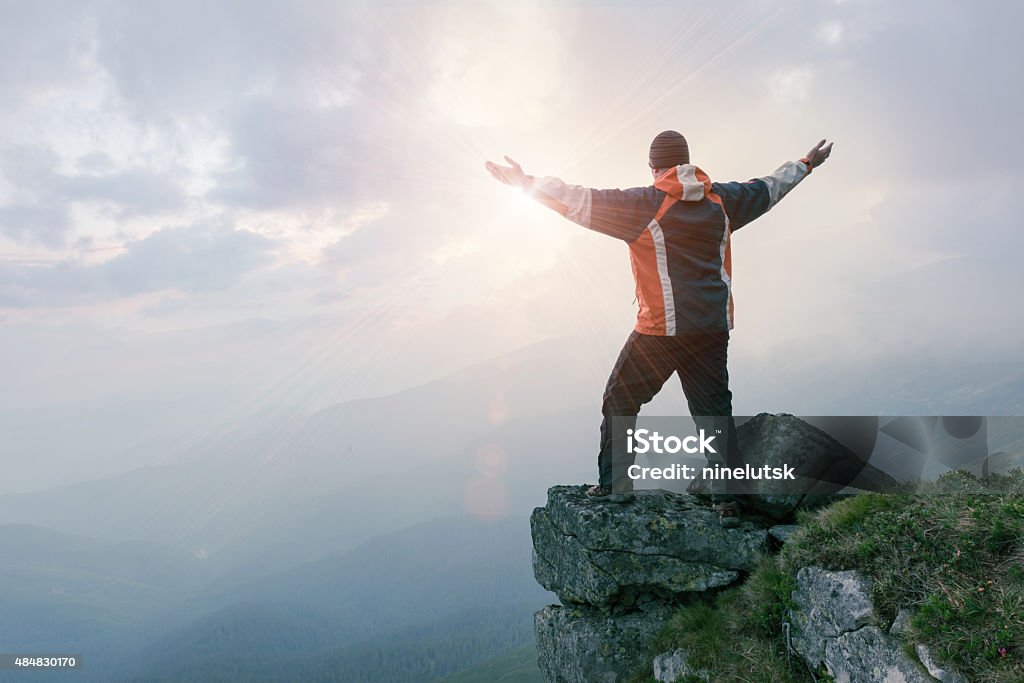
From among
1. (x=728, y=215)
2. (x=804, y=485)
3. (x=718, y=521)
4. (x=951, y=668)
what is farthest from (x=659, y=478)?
(x=951, y=668)

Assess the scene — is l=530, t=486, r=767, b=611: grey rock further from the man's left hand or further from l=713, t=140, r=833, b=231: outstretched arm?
the man's left hand

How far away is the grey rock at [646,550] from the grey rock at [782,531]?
6.4 inches

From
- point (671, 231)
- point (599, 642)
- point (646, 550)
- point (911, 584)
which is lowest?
point (599, 642)

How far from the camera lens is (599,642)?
10539 mm

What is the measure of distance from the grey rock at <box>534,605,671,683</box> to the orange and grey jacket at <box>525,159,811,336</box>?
499 centimetres

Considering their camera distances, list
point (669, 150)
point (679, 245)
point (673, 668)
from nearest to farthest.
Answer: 1. point (673, 668)
2. point (679, 245)
3. point (669, 150)

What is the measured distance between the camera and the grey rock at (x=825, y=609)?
711 cm

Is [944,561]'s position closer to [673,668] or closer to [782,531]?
[782,531]

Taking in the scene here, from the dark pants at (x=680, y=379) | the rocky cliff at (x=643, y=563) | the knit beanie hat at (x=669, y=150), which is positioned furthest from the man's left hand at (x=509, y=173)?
the rocky cliff at (x=643, y=563)

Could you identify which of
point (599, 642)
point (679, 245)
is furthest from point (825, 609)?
point (679, 245)

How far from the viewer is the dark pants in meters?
9.77

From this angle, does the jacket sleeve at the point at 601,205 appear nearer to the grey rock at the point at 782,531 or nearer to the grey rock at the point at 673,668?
the grey rock at the point at 782,531

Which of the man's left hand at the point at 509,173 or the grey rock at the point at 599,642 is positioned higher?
the man's left hand at the point at 509,173

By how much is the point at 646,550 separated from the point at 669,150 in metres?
6.61
